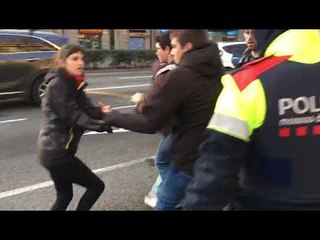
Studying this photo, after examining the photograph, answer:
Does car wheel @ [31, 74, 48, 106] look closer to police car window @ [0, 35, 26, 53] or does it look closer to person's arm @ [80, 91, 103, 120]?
police car window @ [0, 35, 26, 53]

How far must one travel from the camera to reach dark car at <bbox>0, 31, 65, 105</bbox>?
29.4 ft

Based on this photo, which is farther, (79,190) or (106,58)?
(106,58)

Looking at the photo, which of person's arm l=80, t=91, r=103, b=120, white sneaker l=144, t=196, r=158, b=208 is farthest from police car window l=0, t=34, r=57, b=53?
person's arm l=80, t=91, r=103, b=120

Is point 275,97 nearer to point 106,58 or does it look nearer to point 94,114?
point 94,114

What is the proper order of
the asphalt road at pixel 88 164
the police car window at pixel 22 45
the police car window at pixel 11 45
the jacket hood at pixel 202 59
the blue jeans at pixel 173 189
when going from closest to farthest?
1. the jacket hood at pixel 202 59
2. the blue jeans at pixel 173 189
3. the asphalt road at pixel 88 164
4. the police car window at pixel 11 45
5. the police car window at pixel 22 45

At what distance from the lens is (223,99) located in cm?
152

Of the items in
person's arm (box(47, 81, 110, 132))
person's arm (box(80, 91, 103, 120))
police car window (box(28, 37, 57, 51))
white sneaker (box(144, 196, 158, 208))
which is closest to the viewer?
Result: person's arm (box(47, 81, 110, 132))

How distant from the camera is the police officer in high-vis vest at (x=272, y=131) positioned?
1.48m

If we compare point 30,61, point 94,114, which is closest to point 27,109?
point 30,61

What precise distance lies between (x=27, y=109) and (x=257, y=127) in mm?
8362

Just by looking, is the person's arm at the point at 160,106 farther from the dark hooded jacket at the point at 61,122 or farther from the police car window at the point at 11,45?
the police car window at the point at 11,45

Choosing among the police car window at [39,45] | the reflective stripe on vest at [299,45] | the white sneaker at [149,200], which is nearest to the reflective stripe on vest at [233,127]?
the reflective stripe on vest at [299,45]

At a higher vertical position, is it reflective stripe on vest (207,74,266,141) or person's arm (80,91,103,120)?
reflective stripe on vest (207,74,266,141)

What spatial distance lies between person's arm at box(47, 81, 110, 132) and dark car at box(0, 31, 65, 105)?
6.10 m
